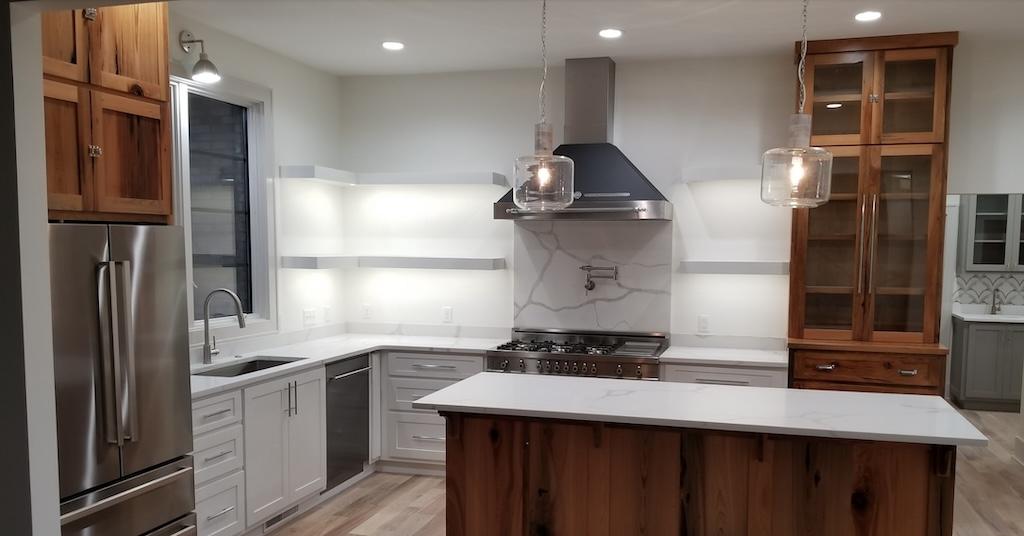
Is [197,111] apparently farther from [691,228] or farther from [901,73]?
[901,73]

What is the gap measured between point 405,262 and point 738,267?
7.30 feet

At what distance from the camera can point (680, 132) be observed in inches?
185

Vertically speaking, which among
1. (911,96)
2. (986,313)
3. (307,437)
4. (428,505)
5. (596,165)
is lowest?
(428,505)

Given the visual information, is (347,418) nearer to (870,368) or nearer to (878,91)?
(870,368)

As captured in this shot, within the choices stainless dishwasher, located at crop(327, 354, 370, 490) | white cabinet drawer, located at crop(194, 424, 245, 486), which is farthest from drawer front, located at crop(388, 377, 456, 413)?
white cabinet drawer, located at crop(194, 424, 245, 486)

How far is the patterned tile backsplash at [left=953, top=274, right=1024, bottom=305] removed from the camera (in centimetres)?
605

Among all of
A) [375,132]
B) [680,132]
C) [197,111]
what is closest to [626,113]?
[680,132]

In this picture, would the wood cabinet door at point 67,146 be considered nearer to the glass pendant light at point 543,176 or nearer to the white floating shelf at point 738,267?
the glass pendant light at point 543,176

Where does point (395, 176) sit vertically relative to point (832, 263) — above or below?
above

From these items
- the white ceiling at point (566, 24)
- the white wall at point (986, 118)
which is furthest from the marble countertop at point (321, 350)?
the white wall at point (986, 118)

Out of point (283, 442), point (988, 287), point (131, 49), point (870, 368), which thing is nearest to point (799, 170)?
point (870, 368)

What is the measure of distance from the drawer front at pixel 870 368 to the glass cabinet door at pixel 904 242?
0.15 metres

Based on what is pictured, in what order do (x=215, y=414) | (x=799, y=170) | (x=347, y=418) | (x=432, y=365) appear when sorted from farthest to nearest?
(x=432, y=365), (x=347, y=418), (x=215, y=414), (x=799, y=170)

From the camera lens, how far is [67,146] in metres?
2.56
